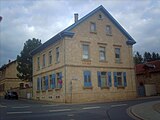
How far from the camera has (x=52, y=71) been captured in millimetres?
33781

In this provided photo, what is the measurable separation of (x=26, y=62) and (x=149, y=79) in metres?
25.6

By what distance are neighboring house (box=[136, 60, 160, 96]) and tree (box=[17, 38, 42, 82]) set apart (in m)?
22.7

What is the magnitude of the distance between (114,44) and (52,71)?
371 inches

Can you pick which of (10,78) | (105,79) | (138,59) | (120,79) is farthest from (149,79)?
(138,59)

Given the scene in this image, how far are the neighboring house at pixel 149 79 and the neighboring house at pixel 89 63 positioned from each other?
5287 mm

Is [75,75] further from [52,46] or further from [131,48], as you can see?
[131,48]

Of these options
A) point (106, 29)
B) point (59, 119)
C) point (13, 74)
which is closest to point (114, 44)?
point (106, 29)

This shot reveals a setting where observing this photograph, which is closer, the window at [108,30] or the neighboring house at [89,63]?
the neighboring house at [89,63]

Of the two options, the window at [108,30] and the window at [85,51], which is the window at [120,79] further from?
the window at [108,30]

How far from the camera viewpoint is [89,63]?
31797 mm

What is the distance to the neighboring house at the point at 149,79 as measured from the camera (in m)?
39.9

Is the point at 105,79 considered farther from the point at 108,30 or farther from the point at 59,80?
the point at 108,30

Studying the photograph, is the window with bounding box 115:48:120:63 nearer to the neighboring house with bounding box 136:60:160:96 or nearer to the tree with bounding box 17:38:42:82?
the neighboring house with bounding box 136:60:160:96

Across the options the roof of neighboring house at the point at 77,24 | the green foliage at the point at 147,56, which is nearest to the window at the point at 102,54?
the roof of neighboring house at the point at 77,24
